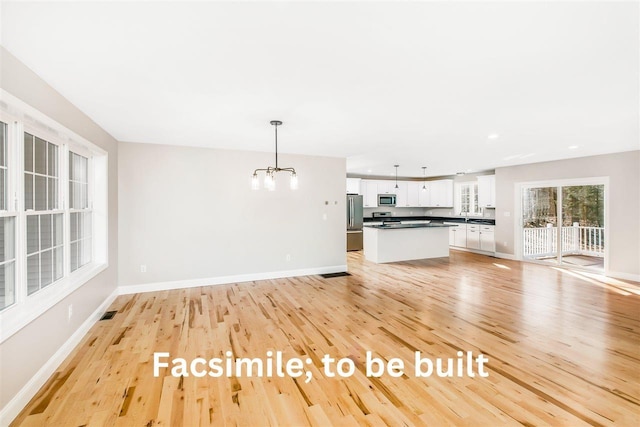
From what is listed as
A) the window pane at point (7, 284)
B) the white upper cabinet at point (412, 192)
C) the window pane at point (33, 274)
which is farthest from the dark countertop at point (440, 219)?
the window pane at point (7, 284)

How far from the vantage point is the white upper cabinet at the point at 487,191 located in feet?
27.7

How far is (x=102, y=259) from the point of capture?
4.09 metres

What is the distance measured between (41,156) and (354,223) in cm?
734

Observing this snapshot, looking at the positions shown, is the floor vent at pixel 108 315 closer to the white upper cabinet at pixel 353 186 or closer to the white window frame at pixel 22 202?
the white window frame at pixel 22 202

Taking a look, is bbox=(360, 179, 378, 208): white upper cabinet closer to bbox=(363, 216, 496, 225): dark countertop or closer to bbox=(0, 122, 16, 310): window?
bbox=(363, 216, 496, 225): dark countertop

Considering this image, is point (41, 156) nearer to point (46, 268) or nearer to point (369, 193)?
point (46, 268)

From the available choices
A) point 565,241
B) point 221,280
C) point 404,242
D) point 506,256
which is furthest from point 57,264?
point 565,241

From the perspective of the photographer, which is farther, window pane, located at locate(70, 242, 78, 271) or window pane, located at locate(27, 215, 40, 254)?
window pane, located at locate(70, 242, 78, 271)

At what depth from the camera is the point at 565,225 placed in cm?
700

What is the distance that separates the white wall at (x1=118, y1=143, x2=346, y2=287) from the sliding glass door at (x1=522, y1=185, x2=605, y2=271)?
16.3 feet

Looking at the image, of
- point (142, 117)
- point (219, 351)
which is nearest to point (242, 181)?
point (142, 117)

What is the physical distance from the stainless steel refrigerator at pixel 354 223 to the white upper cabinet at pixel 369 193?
0.61 metres

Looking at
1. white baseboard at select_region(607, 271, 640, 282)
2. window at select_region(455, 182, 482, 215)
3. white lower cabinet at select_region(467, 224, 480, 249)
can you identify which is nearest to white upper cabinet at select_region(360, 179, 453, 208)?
window at select_region(455, 182, 482, 215)

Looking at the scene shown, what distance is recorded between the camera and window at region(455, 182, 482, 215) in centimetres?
929
